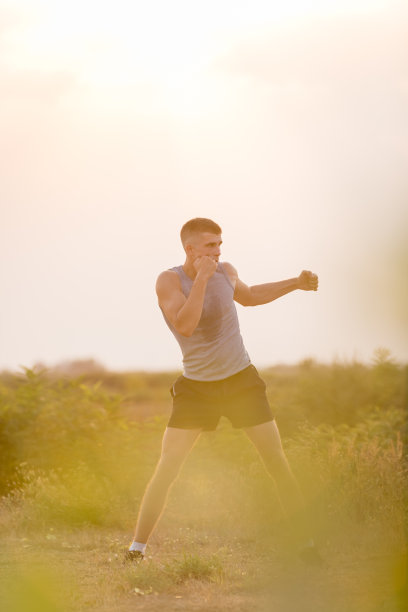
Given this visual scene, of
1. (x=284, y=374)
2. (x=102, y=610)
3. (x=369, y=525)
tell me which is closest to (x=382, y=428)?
(x=369, y=525)

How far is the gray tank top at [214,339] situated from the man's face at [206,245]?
15cm

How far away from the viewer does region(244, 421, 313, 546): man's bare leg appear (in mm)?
5637

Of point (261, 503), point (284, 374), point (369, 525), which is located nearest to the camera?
point (369, 525)

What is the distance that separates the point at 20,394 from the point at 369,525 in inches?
171

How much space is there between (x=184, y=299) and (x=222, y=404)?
2.51ft

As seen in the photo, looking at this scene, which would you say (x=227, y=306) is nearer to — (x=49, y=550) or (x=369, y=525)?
(x=369, y=525)

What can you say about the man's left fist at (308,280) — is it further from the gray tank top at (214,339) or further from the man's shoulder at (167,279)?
the man's shoulder at (167,279)

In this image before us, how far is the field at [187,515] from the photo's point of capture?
523 cm

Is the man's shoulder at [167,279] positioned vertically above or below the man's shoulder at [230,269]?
below

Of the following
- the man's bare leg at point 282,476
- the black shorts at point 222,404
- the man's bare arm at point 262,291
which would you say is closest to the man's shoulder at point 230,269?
the man's bare arm at point 262,291

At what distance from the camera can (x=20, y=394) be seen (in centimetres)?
926

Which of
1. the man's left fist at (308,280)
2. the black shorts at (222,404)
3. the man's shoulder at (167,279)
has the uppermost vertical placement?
the man's left fist at (308,280)

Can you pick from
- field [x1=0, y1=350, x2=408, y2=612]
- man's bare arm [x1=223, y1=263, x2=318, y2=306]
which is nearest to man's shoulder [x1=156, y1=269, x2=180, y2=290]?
man's bare arm [x1=223, y1=263, x2=318, y2=306]

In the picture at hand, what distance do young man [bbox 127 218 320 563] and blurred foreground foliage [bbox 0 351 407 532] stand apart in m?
1.31
